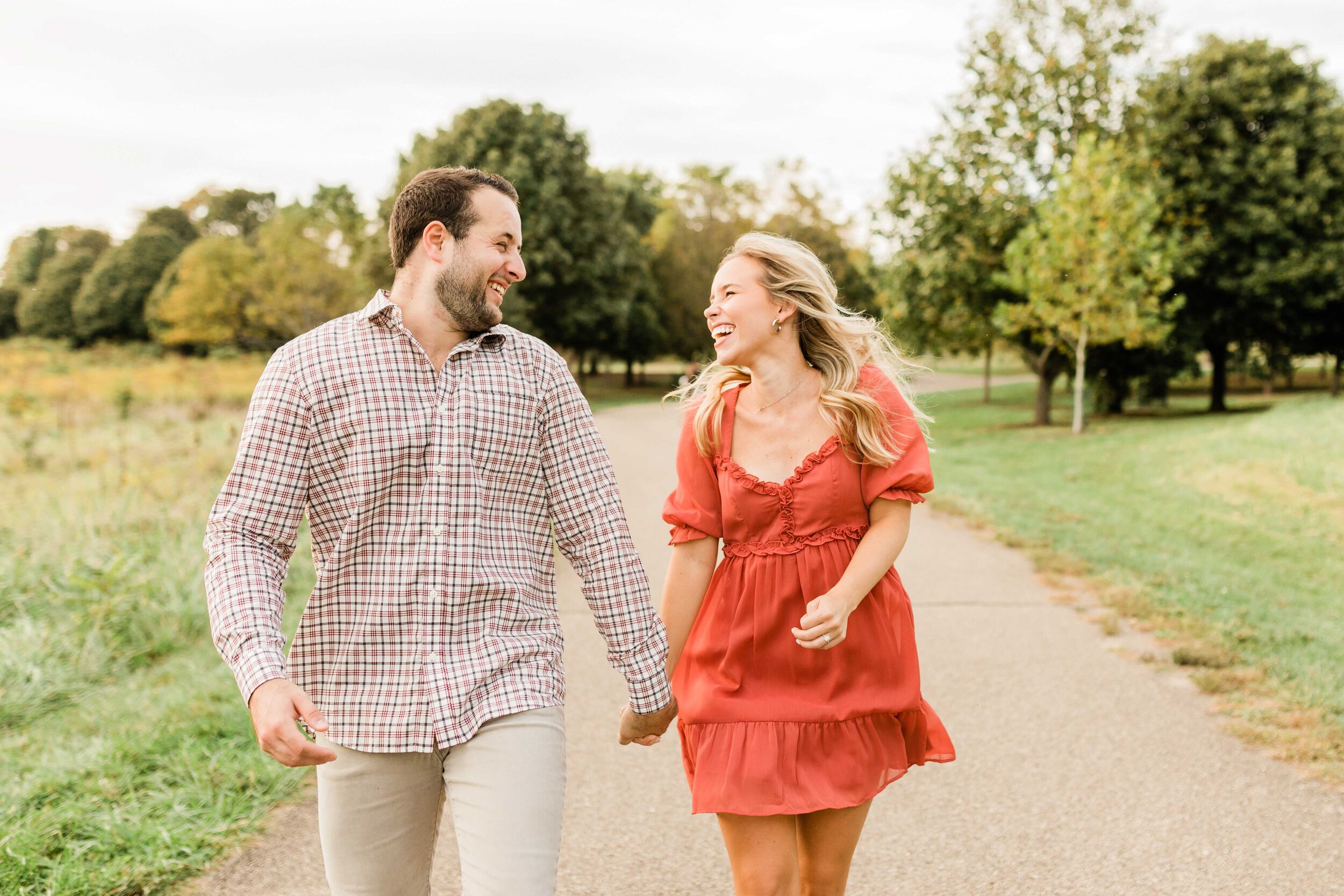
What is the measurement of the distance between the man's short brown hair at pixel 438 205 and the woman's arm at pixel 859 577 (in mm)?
1170

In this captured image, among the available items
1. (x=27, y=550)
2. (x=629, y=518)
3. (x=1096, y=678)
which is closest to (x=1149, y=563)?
(x=1096, y=678)

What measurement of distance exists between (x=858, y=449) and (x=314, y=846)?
2.53m

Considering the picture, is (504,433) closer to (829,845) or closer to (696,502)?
(696,502)

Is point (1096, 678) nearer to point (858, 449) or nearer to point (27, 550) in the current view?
point (858, 449)

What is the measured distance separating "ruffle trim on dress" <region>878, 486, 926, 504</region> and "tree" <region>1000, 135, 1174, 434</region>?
20589 mm

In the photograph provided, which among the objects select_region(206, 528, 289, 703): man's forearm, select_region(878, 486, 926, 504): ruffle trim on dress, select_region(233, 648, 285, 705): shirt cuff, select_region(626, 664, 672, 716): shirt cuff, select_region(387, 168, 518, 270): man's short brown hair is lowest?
select_region(626, 664, 672, 716): shirt cuff

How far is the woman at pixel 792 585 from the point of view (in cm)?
267

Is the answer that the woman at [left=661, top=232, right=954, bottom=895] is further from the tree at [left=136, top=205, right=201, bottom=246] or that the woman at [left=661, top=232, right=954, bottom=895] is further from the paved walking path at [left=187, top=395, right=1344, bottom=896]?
the tree at [left=136, top=205, right=201, bottom=246]

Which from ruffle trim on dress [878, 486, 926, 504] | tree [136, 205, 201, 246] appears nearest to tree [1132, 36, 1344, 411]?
ruffle trim on dress [878, 486, 926, 504]

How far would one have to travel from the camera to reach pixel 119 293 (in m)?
51.1

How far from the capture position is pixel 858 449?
2828mm

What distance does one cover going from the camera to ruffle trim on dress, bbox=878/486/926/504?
9.13ft

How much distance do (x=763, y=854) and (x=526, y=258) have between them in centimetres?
3089

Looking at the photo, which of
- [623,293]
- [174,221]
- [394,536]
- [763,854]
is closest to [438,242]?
[394,536]
